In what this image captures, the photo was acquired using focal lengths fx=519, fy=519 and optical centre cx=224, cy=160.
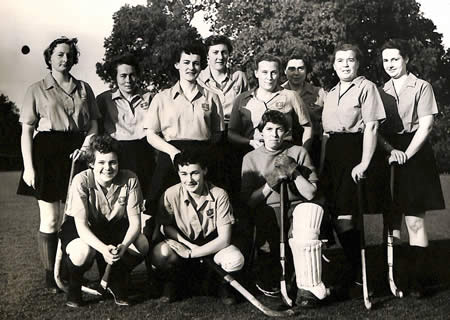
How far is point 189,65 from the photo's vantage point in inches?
134

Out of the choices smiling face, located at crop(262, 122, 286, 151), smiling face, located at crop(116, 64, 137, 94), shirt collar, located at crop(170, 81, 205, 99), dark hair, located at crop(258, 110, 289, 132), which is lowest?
smiling face, located at crop(262, 122, 286, 151)

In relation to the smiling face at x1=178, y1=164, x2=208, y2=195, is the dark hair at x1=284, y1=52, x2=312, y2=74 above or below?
above

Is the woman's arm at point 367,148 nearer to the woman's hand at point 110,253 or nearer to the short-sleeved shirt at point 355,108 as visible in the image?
the short-sleeved shirt at point 355,108

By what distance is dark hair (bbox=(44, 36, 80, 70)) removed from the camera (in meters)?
3.32

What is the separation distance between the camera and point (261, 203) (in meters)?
3.19

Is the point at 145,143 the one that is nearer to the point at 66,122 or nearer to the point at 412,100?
the point at 66,122

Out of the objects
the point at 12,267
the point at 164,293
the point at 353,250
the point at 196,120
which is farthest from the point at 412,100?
the point at 12,267

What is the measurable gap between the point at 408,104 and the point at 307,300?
1.41 m

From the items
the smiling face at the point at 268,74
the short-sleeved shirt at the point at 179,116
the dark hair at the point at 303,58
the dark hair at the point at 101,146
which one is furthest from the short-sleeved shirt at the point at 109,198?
the dark hair at the point at 303,58

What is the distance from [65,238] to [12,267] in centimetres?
100

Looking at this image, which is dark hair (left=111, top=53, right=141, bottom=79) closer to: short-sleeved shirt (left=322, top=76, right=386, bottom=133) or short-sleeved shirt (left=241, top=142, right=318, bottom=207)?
short-sleeved shirt (left=241, top=142, right=318, bottom=207)

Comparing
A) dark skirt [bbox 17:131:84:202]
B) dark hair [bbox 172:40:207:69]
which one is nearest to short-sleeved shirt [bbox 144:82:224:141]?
dark hair [bbox 172:40:207:69]

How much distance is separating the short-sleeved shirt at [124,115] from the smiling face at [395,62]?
1645 millimetres

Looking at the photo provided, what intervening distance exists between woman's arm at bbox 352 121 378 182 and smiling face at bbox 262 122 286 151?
0.50 meters
